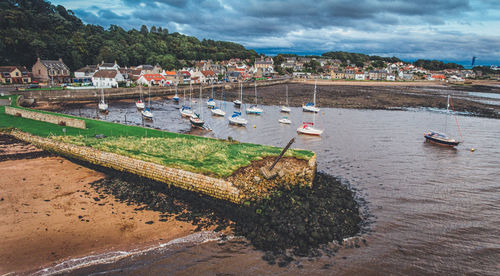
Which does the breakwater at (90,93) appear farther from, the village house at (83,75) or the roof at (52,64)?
the village house at (83,75)

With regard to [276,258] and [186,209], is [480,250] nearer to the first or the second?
[276,258]

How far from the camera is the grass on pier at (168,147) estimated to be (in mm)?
15117

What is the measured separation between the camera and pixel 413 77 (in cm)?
15700

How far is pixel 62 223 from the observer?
1170cm

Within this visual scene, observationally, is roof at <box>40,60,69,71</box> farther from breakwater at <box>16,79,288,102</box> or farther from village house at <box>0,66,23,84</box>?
breakwater at <box>16,79,288,102</box>

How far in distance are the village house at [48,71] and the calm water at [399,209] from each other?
2063 inches

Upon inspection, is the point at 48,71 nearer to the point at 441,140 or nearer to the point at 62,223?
the point at 62,223

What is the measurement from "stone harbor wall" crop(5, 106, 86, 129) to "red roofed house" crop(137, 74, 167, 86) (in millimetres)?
46234

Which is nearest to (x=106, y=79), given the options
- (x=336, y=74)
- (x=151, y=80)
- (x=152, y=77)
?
(x=151, y=80)

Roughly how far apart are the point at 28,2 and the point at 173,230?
495 feet

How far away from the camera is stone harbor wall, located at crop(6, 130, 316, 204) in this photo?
13211 millimetres

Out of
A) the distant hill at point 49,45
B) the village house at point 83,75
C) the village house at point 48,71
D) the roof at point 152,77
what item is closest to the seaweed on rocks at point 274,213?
the roof at point 152,77

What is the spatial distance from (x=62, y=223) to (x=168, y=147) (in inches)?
306

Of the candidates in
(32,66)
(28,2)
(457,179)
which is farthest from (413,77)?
(28,2)
